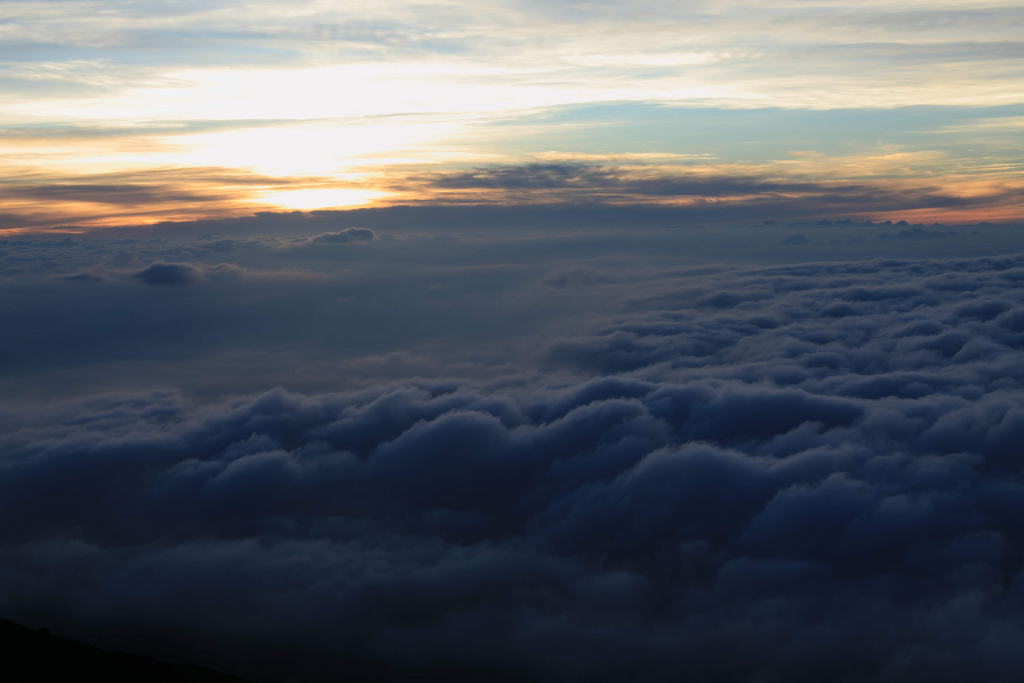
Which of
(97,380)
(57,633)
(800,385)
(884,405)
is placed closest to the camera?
(57,633)

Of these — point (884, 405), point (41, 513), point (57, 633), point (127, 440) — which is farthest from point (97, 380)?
point (884, 405)

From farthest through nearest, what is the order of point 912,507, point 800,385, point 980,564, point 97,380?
point 97,380 < point 800,385 < point 912,507 < point 980,564

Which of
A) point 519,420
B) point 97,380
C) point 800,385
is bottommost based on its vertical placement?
point 97,380

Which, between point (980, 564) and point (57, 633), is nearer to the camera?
point (980, 564)

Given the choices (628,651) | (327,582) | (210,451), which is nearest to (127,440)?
(210,451)

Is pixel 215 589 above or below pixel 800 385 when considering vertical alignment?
below

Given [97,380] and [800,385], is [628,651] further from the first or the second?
[97,380]
